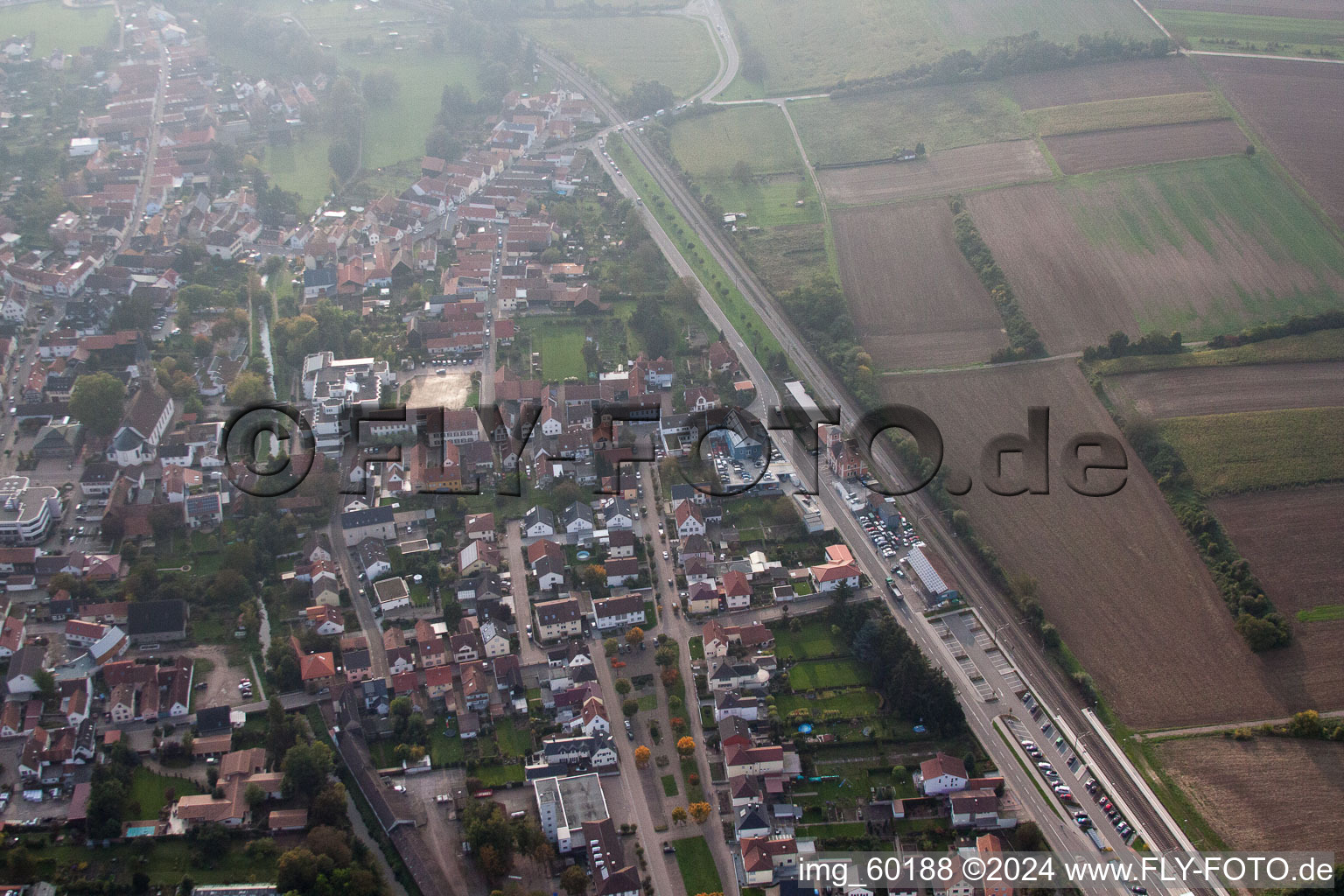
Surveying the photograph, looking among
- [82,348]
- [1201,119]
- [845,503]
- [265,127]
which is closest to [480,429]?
[845,503]

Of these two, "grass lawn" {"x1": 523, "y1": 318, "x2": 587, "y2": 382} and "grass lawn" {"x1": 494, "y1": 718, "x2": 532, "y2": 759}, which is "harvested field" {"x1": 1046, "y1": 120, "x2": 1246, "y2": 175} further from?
"grass lawn" {"x1": 494, "y1": 718, "x2": 532, "y2": 759}

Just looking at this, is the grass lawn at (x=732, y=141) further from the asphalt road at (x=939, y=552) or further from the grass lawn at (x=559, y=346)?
the grass lawn at (x=559, y=346)

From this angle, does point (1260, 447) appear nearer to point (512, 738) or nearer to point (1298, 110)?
point (512, 738)

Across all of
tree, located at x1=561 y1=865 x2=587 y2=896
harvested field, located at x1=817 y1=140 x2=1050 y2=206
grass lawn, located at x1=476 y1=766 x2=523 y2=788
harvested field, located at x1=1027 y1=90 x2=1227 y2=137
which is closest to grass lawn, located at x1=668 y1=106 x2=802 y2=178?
harvested field, located at x1=817 y1=140 x2=1050 y2=206

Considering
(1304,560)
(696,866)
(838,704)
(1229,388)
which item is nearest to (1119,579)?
(1304,560)

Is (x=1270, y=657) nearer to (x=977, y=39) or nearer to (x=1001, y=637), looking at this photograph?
(x=1001, y=637)

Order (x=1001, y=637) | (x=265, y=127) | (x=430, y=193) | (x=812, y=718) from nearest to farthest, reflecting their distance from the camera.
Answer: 1. (x=812, y=718)
2. (x=1001, y=637)
3. (x=430, y=193)
4. (x=265, y=127)

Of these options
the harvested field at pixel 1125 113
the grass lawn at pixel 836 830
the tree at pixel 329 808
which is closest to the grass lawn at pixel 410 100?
the harvested field at pixel 1125 113
